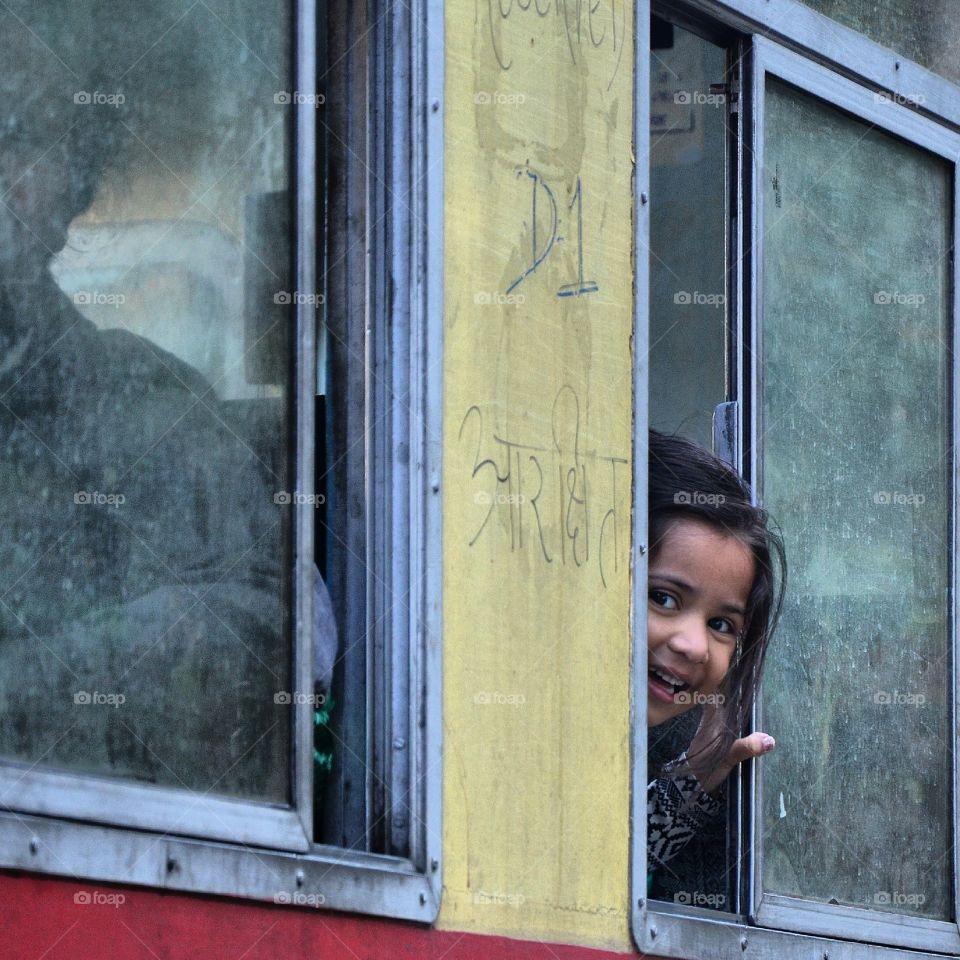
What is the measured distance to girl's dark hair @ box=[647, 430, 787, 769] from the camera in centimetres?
523

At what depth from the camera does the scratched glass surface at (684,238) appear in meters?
6.30

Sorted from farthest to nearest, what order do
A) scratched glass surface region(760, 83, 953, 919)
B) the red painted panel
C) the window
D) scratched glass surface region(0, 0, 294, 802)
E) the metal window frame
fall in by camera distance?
scratched glass surface region(760, 83, 953, 919) → the window → scratched glass surface region(0, 0, 294, 802) → the metal window frame → the red painted panel

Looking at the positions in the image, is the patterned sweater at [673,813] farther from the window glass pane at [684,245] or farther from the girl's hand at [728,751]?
the window glass pane at [684,245]

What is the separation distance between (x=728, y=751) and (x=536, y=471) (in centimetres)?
115

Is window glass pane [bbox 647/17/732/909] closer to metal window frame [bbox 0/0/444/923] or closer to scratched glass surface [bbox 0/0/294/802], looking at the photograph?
metal window frame [bbox 0/0/444/923]

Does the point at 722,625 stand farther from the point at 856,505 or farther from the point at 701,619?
the point at 856,505

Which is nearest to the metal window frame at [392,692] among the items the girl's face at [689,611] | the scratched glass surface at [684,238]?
the girl's face at [689,611]

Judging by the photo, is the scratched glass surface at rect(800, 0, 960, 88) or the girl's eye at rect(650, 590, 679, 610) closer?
the girl's eye at rect(650, 590, 679, 610)

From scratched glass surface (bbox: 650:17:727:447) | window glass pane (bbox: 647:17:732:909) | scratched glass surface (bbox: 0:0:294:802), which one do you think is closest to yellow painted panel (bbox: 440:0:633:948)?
scratched glass surface (bbox: 0:0:294:802)

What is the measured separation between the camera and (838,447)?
5812 millimetres

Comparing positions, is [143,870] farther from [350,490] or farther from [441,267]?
[441,267]

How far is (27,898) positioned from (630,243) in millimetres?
2198

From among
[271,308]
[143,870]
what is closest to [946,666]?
[271,308]

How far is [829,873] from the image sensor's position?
5645 mm
